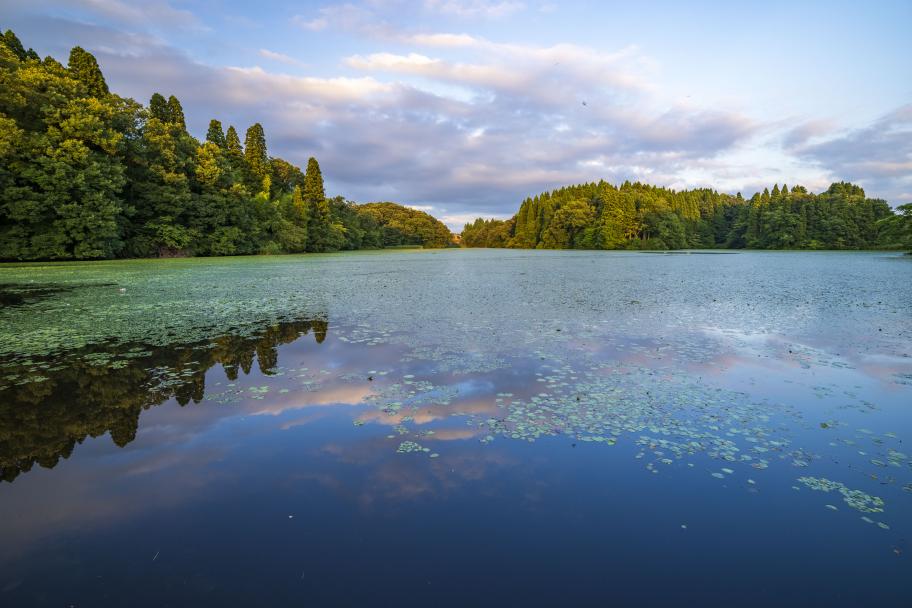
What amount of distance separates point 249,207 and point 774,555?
59.0 metres

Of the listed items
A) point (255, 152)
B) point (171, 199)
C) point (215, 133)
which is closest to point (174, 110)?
point (215, 133)

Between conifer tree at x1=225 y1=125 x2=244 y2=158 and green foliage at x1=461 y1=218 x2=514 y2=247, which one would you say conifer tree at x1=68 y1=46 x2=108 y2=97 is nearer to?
conifer tree at x1=225 y1=125 x2=244 y2=158

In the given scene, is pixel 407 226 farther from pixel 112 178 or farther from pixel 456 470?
pixel 456 470

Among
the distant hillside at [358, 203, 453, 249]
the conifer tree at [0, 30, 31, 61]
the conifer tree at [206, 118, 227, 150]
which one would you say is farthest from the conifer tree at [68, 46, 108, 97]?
the distant hillside at [358, 203, 453, 249]

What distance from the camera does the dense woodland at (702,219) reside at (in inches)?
3164

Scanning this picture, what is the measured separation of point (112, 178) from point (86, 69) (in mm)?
14254

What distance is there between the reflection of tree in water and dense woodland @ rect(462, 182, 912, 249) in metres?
73.4

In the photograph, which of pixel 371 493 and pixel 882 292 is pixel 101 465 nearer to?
pixel 371 493

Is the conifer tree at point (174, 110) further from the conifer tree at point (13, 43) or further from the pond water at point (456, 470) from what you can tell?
the pond water at point (456, 470)

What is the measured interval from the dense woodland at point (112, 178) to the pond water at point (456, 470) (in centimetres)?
3126

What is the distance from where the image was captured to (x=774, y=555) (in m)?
3.25

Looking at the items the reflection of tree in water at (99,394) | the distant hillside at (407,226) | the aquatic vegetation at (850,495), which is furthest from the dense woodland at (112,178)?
the distant hillside at (407,226)

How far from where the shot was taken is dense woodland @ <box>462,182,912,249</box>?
80.4m

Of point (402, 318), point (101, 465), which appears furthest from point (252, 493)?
point (402, 318)
